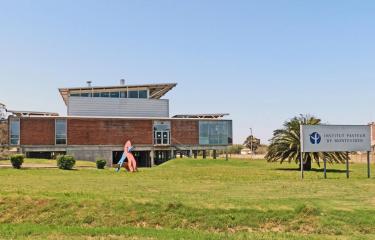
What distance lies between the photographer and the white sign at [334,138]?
2738 centimetres

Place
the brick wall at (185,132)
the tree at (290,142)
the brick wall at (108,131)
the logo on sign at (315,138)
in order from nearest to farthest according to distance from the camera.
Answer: the logo on sign at (315,138) → the tree at (290,142) → the brick wall at (108,131) → the brick wall at (185,132)

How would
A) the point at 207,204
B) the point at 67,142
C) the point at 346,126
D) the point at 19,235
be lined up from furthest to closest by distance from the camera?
the point at 67,142, the point at 346,126, the point at 207,204, the point at 19,235

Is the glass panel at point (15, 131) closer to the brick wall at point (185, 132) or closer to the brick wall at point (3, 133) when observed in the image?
the brick wall at point (3, 133)

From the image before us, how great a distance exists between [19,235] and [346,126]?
21.6 metres

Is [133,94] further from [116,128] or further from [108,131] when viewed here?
[108,131]

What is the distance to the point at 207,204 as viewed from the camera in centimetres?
1459

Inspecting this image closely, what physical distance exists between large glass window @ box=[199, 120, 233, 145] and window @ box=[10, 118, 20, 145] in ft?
81.4

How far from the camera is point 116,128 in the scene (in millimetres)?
64375

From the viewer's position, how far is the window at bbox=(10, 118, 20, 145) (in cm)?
6056

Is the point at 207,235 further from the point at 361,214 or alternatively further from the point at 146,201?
the point at 361,214

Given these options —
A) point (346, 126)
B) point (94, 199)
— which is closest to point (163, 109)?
point (346, 126)

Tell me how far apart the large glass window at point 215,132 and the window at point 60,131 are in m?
19.0


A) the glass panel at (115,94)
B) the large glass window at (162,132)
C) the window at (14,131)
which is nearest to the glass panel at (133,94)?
the glass panel at (115,94)

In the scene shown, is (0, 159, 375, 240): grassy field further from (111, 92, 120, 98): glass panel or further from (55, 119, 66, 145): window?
(111, 92, 120, 98): glass panel
